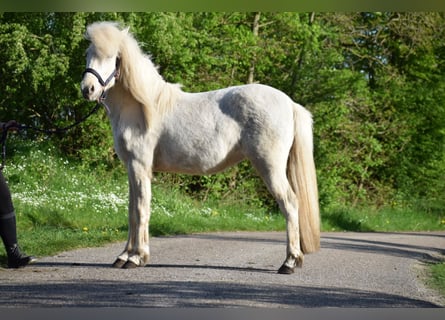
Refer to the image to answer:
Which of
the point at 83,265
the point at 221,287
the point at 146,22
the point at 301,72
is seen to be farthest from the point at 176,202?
the point at 221,287

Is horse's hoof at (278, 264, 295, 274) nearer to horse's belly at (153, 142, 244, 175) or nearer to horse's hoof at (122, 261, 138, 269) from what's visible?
horse's belly at (153, 142, 244, 175)

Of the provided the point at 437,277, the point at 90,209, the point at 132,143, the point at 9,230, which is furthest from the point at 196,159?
the point at 90,209

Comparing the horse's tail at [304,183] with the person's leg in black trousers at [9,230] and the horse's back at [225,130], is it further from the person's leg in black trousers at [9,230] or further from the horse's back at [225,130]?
the person's leg in black trousers at [9,230]

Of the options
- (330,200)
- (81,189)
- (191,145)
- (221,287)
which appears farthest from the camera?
(330,200)

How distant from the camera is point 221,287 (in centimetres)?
570

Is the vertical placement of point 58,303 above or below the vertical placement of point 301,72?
below

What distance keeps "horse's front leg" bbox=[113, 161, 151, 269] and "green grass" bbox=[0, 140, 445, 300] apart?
175cm

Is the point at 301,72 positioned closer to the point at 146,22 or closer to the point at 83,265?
the point at 146,22

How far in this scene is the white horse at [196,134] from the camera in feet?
Answer: 21.7

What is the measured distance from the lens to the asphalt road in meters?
5.20

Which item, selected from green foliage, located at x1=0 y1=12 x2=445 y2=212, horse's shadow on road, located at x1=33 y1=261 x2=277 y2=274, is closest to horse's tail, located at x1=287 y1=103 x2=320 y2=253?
horse's shadow on road, located at x1=33 y1=261 x2=277 y2=274

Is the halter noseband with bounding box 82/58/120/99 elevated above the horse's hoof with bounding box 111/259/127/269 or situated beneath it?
elevated above

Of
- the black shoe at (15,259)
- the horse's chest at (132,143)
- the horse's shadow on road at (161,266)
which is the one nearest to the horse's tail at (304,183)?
the horse's shadow on road at (161,266)

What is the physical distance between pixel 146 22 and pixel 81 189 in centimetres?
347
